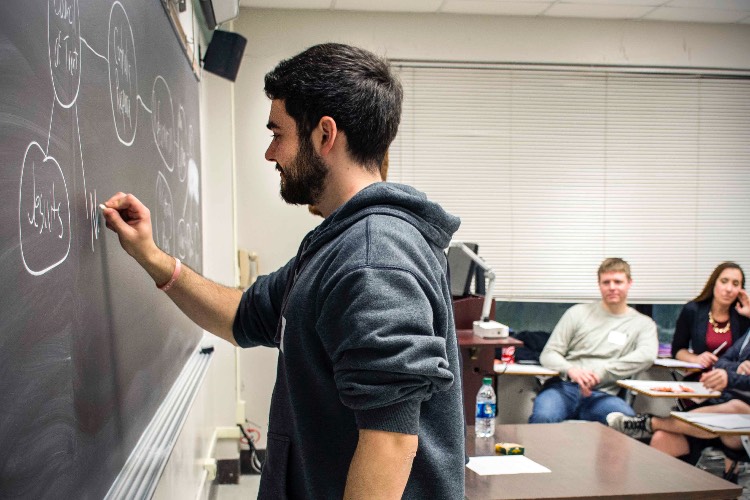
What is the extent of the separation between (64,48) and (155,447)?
0.95 m

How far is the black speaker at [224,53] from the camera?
331cm

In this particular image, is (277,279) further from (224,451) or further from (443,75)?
(443,75)

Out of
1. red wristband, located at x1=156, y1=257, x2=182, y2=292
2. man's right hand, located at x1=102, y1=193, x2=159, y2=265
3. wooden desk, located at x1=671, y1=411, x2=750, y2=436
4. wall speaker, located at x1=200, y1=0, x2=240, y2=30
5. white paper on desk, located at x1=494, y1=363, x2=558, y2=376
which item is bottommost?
wooden desk, located at x1=671, y1=411, x2=750, y2=436

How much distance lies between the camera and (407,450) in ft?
3.26

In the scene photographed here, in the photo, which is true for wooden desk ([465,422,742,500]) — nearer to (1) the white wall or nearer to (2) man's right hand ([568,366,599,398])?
(2) man's right hand ([568,366,599,398])

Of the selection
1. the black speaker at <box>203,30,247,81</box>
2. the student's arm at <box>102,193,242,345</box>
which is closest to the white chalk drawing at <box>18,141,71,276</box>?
the student's arm at <box>102,193,242,345</box>

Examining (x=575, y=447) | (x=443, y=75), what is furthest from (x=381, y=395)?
(x=443, y=75)

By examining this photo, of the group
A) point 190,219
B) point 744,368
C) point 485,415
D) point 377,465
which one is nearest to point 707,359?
point 744,368

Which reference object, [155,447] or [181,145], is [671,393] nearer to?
Result: [181,145]

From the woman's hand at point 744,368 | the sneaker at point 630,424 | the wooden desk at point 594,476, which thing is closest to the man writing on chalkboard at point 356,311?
the wooden desk at point 594,476

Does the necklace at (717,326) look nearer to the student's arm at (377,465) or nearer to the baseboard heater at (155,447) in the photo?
the baseboard heater at (155,447)

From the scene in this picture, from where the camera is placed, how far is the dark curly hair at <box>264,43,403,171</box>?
1131 millimetres

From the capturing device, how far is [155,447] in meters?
1.58

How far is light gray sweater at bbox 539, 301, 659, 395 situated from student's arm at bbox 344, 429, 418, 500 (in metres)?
3.47
